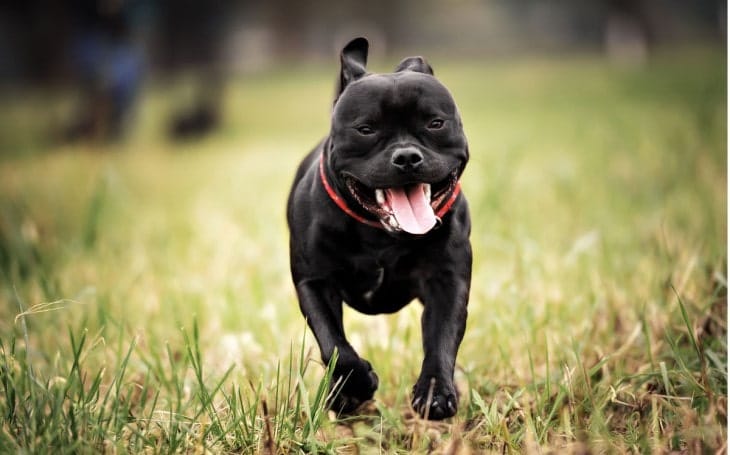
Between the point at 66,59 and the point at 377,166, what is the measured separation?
69.4 feet

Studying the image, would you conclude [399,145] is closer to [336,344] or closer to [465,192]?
[336,344]

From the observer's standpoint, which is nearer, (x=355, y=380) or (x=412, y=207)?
(x=412, y=207)

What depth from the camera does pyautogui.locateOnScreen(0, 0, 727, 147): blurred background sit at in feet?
40.1

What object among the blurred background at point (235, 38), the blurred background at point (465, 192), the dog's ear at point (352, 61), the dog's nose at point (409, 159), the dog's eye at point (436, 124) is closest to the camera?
the dog's nose at point (409, 159)

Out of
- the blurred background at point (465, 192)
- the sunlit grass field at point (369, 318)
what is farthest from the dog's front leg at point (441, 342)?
the blurred background at point (465, 192)

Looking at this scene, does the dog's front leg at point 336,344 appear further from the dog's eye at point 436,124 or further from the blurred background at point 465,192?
the dog's eye at point 436,124

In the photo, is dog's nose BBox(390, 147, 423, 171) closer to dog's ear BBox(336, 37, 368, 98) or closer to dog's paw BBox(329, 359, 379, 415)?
dog's ear BBox(336, 37, 368, 98)

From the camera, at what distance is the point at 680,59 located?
19.6 metres

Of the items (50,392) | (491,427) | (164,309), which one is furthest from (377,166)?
(164,309)

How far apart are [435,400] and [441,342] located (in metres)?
0.20

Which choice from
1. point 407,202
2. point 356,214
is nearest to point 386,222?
point 407,202

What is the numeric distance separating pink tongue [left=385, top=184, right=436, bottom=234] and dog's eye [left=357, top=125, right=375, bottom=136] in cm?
18

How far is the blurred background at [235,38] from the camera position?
40.1 ft

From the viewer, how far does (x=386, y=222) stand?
2.51 metres
